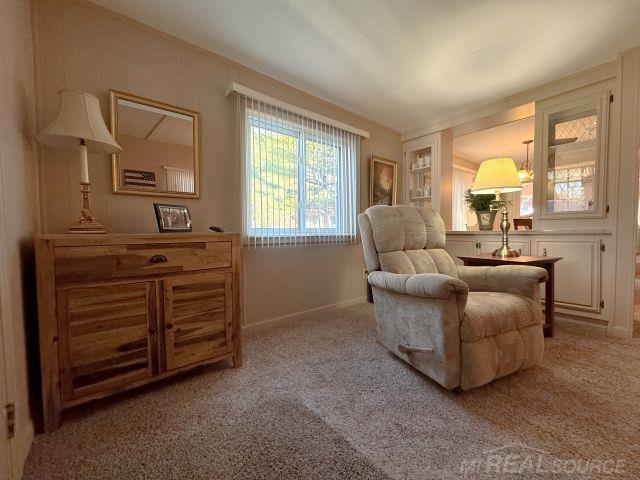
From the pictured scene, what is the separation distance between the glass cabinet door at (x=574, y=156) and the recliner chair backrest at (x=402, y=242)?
1366 millimetres

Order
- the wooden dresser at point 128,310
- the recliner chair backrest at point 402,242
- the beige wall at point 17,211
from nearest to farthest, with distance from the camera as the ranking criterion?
1. the beige wall at point 17,211
2. the wooden dresser at point 128,310
3. the recliner chair backrest at point 402,242

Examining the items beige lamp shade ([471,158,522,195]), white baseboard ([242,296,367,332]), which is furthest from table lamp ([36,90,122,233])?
beige lamp shade ([471,158,522,195])

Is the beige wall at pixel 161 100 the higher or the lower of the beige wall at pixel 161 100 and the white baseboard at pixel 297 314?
the higher

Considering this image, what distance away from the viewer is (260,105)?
2.23m

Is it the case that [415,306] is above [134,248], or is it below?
below

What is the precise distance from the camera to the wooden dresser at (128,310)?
1.11 meters

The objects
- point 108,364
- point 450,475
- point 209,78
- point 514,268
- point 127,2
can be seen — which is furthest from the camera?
point 209,78

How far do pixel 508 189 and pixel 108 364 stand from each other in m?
3.09

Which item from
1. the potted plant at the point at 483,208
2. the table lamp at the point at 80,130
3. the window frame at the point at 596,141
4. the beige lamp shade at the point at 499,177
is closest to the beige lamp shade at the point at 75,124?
the table lamp at the point at 80,130

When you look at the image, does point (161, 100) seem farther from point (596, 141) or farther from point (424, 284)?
point (596, 141)

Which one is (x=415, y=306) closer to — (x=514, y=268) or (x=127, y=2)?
(x=514, y=268)

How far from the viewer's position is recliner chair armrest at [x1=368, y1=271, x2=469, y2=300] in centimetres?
128

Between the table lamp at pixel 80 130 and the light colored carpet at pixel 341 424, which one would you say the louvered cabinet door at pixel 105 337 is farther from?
the table lamp at pixel 80 130

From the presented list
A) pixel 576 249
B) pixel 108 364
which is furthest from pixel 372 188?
pixel 108 364
